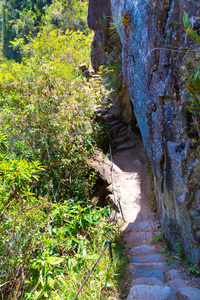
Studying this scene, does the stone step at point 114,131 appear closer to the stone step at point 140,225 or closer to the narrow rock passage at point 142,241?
A: the narrow rock passage at point 142,241

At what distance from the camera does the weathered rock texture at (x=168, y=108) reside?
8.77 feet

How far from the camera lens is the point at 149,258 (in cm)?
341

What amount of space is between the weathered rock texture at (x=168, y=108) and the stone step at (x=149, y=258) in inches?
11.9

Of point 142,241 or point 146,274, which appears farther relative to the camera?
point 142,241

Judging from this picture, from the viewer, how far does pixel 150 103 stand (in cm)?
348

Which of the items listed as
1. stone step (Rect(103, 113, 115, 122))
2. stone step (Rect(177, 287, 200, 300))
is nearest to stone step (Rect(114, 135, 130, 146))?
stone step (Rect(103, 113, 115, 122))

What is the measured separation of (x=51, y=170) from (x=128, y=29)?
3.65 metres

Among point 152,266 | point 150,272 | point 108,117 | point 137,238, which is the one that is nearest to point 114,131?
point 108,117

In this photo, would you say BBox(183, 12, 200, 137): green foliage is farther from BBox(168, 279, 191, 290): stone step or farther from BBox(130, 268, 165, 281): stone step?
BBox(130, 268, 165, 281): stone step

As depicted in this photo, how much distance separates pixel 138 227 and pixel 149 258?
115cm

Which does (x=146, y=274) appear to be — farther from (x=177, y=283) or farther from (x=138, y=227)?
(x=138, y=227)

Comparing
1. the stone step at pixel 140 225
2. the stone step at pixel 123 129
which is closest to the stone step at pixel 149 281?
the stone step at pixel 140 225

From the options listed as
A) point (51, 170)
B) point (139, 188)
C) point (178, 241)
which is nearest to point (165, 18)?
point (178, 241)

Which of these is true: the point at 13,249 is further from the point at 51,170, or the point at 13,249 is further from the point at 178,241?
the point at 51,170
